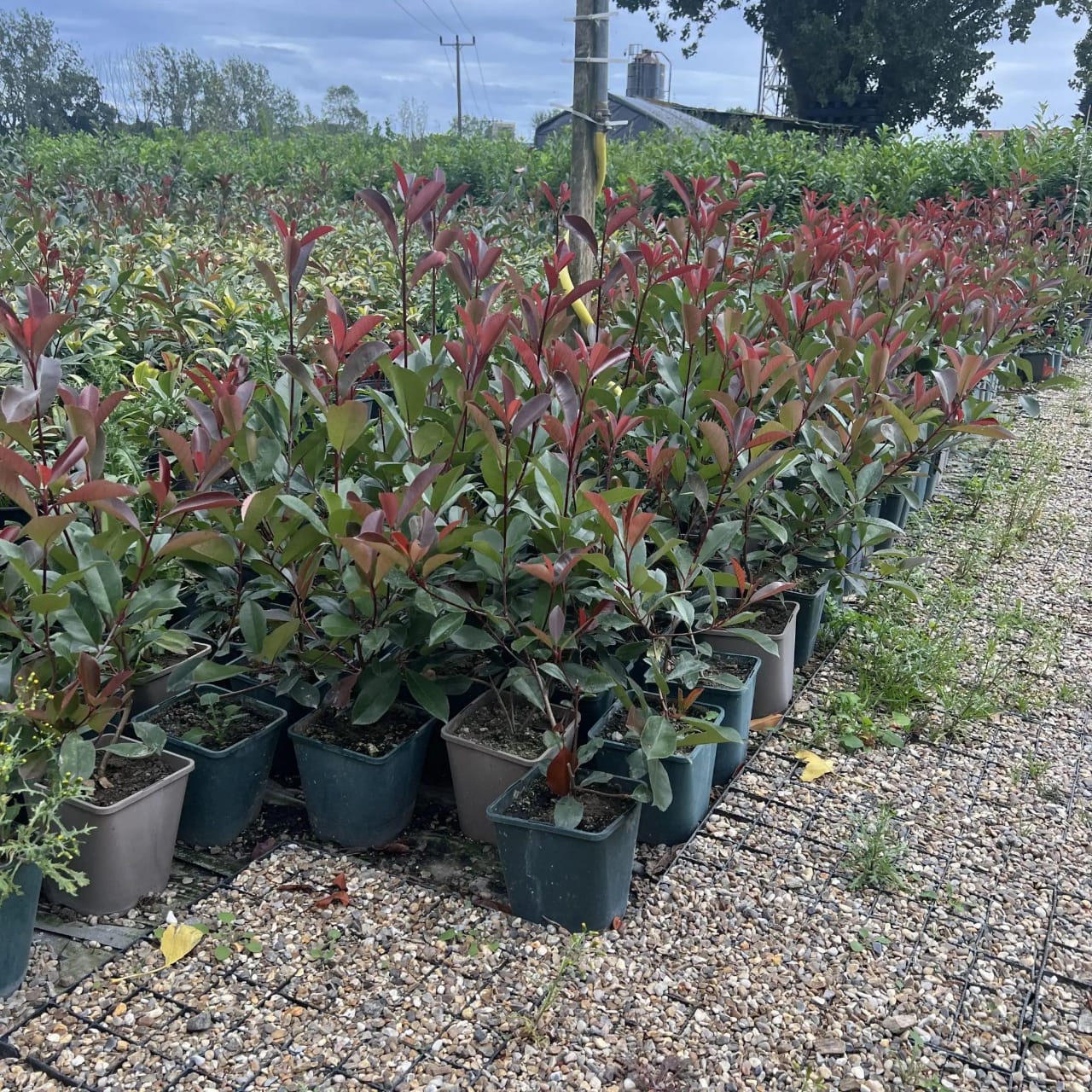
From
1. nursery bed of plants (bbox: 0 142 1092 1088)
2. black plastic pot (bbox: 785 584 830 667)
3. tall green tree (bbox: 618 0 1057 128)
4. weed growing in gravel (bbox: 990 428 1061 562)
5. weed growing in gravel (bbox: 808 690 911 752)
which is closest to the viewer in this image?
nursery bed of plants (bbox: 0 142 1092 1088)

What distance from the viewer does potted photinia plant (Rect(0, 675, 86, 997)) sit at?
169cm

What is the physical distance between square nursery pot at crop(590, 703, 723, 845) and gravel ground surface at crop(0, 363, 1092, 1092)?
6 centimetres

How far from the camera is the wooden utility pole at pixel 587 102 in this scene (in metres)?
3.19

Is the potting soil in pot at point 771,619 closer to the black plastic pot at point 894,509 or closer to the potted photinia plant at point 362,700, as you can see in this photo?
the potted photinia plant at point 362,700

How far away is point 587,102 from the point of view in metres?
3.29

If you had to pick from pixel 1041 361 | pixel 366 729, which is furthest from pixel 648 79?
pixel 366 729

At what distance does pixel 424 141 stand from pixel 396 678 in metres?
18.5

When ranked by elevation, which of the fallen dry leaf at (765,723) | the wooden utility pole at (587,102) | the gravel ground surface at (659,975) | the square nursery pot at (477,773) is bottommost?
the gravel ground surface at (659,975)

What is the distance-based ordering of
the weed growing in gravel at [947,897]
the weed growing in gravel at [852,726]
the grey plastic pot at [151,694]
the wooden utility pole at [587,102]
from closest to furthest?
the weed growing in gravel at [947,897] < the grey plastic pot at [151,694] < the weed growing in gravel at [852,726] < the wooden utility pole at [587,102]

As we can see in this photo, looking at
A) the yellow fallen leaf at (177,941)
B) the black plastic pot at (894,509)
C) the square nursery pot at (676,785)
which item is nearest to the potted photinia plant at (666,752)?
the square nursery pot at (676,785)

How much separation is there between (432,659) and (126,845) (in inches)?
27.9

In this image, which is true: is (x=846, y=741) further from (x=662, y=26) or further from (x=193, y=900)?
(x=662, y=26)

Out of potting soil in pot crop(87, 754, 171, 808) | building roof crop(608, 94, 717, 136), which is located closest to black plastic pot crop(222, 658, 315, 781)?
potting soil in pot crop(87, 754, 171, 808)

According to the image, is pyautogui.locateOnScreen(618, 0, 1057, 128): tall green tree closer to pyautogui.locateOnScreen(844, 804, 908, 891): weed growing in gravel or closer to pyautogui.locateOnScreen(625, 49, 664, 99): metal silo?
pyautogui.locateOnScreen(625, 49, 664, 99): metal silo
